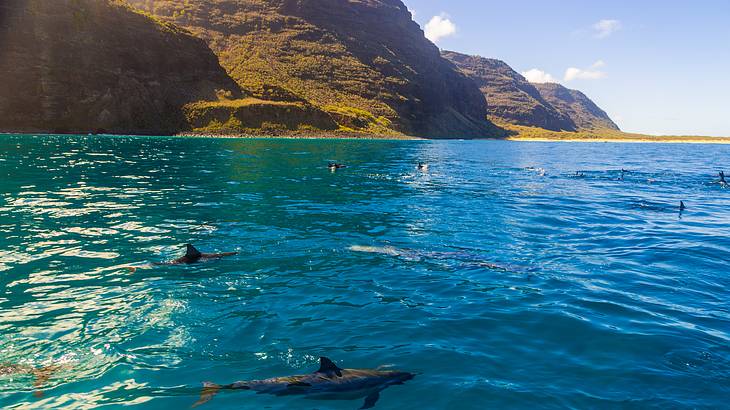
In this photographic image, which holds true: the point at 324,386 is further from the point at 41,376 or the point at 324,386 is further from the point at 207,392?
the point at 41,376

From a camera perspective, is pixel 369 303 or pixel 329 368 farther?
pixel 369 303

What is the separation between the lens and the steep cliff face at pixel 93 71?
11181cm

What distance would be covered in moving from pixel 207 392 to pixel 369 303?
4.75 metres

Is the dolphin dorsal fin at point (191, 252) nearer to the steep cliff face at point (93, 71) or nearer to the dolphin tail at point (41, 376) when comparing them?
the dolphin tail at point (41, 376)

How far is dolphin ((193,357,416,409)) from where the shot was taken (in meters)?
7.07

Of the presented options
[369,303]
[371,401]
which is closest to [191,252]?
[369,303]

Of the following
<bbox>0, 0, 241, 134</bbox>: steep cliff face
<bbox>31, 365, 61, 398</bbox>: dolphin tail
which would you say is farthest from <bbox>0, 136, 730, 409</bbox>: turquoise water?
<bbox>0, 0, 241, 134</bbox>: steep cliff face

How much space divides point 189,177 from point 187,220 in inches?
699

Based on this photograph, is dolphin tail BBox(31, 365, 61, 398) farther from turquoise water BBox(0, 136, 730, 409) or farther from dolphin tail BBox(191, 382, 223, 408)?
dolphin tail BBox(191, 382, 223, 408)

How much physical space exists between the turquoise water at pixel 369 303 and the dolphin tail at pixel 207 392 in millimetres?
148

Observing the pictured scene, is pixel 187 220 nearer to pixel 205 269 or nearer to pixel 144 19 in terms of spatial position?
pixel 205 269

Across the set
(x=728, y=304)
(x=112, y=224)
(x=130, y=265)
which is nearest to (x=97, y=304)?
(x=130, y=265)

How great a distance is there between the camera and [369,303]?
36.6ft

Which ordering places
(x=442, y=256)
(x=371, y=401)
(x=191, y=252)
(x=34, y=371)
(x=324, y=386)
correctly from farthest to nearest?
(x=442, y=256)
(x=191, y=252)
(x=34, y=371)
(x=324, y=386)
(x=371, y=401)
